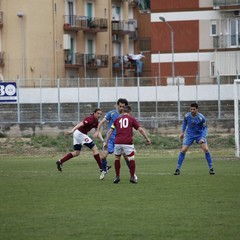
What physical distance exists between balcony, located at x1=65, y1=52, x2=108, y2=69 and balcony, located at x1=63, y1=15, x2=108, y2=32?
70.7 inches

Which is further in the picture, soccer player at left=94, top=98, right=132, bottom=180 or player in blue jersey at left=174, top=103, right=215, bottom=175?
player in blue jersey at left=174, top=103, right=215, bottom=175

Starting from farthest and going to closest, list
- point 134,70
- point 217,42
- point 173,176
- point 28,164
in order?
point 134,70, point 217,42, point 28,164, point 173,176

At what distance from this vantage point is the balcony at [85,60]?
230ft

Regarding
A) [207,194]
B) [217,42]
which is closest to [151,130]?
[217,42]

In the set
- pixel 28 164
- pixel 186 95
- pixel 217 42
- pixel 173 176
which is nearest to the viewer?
pixel 173 176

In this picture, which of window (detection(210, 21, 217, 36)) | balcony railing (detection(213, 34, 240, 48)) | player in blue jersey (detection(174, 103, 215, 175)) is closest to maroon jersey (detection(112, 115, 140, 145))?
player in blue jersey (detection(174, 103, 215, 175))

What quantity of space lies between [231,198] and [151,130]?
108ft

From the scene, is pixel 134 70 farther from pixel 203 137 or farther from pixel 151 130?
pixel 203 137

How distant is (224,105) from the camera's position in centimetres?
A: 5466

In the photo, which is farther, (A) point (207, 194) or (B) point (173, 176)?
(B) point (173, 176)

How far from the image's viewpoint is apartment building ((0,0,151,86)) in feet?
218

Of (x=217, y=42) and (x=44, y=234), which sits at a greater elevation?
(x=217, y=42)

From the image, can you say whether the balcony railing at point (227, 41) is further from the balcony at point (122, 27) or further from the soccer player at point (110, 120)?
the soccer player at point (110, 120)

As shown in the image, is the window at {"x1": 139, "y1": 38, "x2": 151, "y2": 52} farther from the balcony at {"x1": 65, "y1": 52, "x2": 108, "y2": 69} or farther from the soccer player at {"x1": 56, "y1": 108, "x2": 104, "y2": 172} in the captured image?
the soccer player at {"x1": 56, "y1": 108, "x2": 104, "y2": 172}
